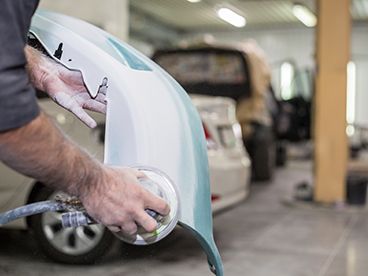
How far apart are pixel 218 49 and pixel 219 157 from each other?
11.1 feet

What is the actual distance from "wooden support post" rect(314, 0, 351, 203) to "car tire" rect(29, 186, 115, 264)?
367 cm

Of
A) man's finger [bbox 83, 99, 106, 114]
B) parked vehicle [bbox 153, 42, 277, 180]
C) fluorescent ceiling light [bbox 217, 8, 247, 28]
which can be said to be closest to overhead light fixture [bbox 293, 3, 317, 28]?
fluorescent ceiling light [bbox 217, 8, 247, 28]

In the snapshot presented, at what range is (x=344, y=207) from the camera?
6.55 m

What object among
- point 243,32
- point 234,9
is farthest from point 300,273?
point 243,32

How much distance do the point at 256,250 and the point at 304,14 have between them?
12.7 metres

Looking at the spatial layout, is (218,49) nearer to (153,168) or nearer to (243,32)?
(153,168)

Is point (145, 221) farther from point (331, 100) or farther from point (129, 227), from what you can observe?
point (331, 100)

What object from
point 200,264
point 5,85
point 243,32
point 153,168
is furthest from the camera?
point 243,32

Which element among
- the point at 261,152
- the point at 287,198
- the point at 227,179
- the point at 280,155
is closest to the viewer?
the point at 227,179

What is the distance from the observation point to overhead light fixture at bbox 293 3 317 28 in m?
15.2

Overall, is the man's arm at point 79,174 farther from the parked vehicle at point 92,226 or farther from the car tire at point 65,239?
the car tire at point 65,239

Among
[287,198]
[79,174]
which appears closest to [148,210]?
[79,174]

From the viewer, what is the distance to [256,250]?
4.46 metres

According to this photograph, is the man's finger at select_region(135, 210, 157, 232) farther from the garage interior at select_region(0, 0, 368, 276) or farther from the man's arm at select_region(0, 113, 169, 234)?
the garage interior at select_region(0, 0, 368, 276)
